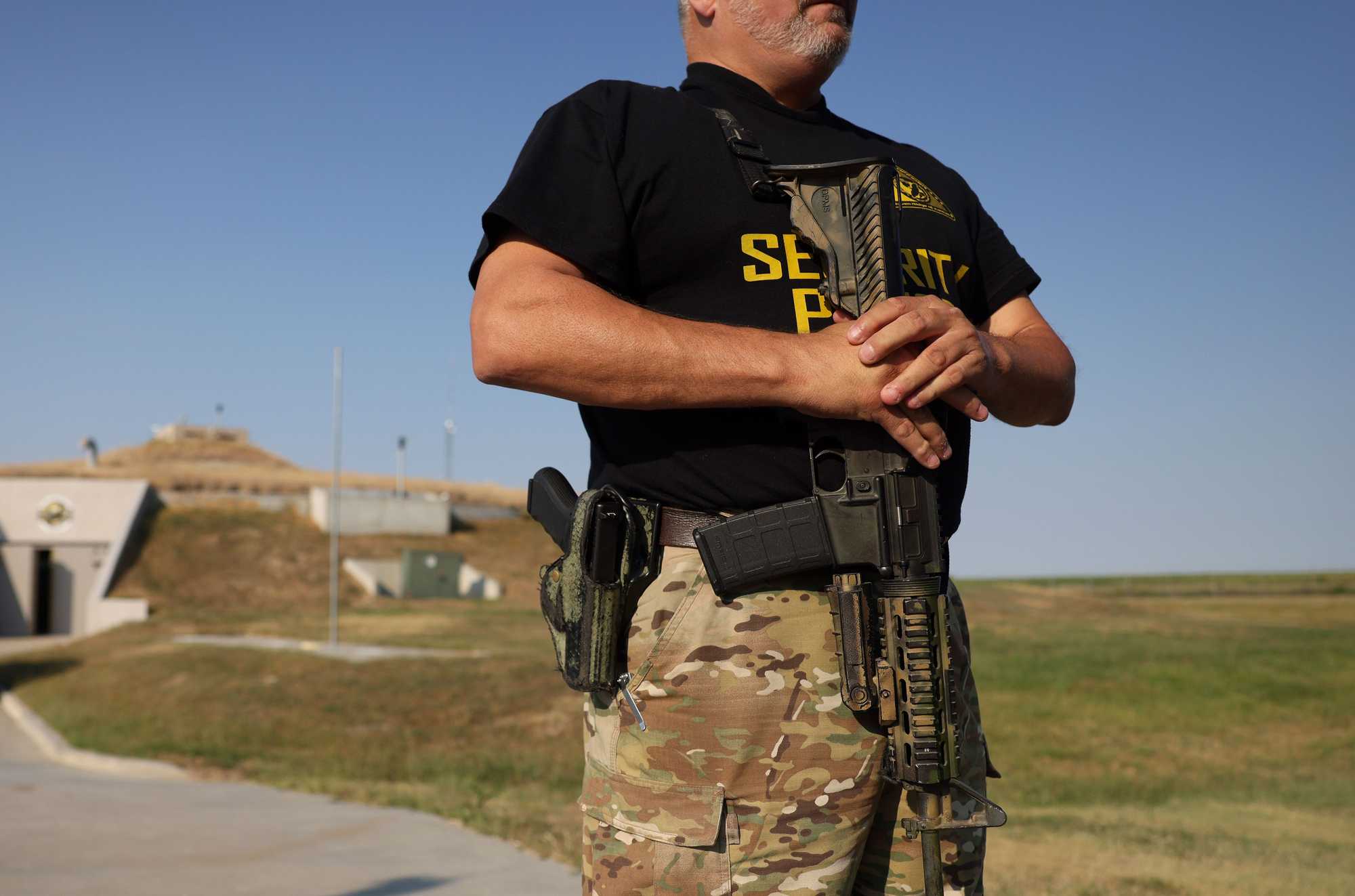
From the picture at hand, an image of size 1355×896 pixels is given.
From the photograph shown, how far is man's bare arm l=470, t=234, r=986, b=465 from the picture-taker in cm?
166

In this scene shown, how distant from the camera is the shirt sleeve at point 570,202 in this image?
1.76 metres

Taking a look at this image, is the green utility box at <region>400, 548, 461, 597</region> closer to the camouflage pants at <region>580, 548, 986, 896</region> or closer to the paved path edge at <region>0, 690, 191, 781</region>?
the paved path edge at <region>0, 690, 191, 781</region>

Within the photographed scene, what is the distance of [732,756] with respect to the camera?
1.73 metres

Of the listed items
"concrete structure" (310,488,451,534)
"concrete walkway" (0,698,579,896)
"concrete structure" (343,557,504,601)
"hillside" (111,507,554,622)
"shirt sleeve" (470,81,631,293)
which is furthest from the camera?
"concrete structure" (310,488,451,534)

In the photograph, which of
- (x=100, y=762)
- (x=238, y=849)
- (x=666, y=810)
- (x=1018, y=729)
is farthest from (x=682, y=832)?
(x=1018, y=729)

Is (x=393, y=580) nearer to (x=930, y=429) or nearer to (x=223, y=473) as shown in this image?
(x=223, y=473)

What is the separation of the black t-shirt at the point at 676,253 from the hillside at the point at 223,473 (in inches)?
1420

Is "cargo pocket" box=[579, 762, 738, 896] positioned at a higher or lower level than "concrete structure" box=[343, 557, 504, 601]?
higher

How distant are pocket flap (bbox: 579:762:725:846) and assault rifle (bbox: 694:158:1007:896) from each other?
0.27 m

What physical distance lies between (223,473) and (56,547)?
42.8 ft

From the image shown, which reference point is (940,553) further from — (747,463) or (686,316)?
(686,316)

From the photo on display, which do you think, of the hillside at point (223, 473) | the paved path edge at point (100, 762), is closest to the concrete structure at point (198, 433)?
the hillside at point (223, 473)

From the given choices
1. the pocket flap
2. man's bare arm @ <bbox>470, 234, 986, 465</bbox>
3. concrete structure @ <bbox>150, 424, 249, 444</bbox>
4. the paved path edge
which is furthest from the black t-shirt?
concrete structure @ <bbox>150, 424, 249, 444</bbox>

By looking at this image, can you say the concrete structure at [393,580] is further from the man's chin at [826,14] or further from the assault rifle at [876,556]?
the assault rifle at [876,556]
